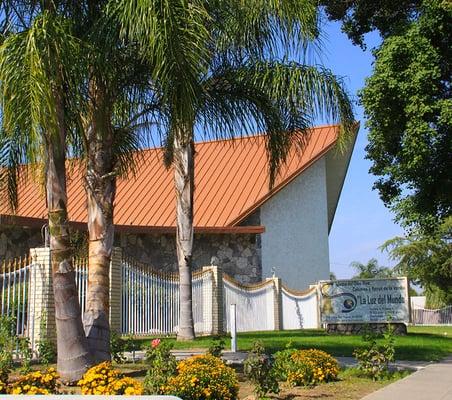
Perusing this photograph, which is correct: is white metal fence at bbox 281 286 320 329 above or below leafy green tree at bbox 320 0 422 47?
below

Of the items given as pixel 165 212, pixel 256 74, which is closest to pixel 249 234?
pixel 165 212

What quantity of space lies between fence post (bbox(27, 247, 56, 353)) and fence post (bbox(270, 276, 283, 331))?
42.7ft

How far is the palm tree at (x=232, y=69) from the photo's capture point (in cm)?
830

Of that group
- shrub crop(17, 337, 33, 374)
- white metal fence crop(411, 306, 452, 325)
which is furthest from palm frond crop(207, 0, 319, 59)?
white metal fence crop(411, 306, 452, 325)

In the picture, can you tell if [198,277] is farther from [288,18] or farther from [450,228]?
[450,228]

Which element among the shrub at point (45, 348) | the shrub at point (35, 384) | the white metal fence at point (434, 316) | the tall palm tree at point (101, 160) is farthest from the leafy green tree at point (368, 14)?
the white metal fence at point (434, 316)

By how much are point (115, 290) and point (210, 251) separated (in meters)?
10.3

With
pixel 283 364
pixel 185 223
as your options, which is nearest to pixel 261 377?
pixel 283 364

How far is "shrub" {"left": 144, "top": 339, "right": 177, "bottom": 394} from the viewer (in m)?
7.47

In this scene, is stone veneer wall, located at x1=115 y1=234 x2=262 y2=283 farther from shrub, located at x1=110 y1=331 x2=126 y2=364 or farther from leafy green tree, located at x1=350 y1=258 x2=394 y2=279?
leafy green tree, located at x1=350 y1=258 x2=394 y2=279

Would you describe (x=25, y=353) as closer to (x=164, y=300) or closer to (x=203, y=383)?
(x=203, y=383)

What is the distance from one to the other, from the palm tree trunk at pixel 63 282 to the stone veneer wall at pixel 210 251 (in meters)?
14.4

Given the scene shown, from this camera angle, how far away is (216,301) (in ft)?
67.7

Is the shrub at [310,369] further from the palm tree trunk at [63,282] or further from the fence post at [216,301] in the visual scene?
the fence post at [216,301]
